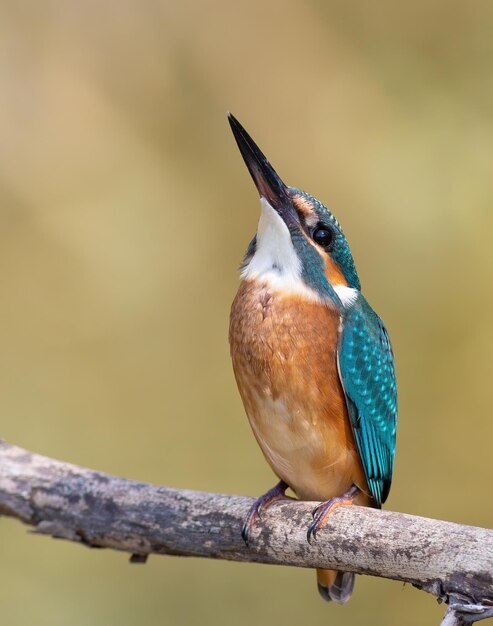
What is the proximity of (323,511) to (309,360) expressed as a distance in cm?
45

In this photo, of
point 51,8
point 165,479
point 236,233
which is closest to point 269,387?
point 165,479

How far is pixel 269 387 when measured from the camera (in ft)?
10.1

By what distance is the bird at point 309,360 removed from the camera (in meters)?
3.08

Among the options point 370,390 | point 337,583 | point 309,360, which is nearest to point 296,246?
point 309,360

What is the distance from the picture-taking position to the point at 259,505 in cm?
310

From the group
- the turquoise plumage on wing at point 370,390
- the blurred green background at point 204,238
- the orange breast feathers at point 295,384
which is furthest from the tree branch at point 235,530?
the blurred green background at point 204,238

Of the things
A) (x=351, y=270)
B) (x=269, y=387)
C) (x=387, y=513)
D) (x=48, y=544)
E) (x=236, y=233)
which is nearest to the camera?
(x=387, y=513)

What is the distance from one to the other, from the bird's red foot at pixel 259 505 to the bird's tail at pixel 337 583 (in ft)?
1.11

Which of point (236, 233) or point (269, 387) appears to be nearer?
point (269, 387)

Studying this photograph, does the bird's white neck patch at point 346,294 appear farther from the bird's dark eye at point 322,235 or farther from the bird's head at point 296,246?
Result: the bird's dark eye at point 322,235

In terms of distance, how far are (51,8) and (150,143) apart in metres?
0.87

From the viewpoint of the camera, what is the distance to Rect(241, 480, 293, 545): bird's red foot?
302 centimetres

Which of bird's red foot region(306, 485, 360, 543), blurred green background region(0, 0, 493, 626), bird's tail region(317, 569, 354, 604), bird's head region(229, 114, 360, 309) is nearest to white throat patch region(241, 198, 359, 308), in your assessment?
bird's head region(229, 114, 360, 309)

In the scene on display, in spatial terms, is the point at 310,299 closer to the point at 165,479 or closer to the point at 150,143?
the point at 165,479
